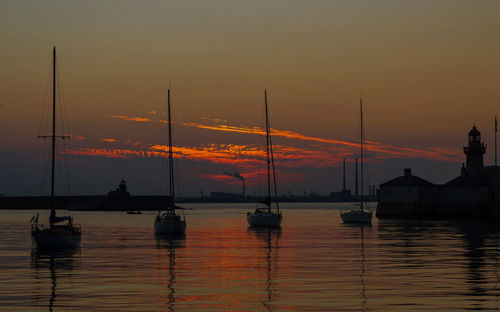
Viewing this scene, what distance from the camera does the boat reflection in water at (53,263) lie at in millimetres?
31641

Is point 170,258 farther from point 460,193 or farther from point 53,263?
point 460,193

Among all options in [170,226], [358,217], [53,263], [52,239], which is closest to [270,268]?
[53,263]

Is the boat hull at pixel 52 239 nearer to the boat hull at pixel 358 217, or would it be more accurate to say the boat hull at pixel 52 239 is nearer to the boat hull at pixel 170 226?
the boat hull at pixel 170 226

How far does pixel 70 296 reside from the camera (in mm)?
28000

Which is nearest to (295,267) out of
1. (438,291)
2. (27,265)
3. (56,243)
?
(438,291)

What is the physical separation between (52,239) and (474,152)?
90325mm

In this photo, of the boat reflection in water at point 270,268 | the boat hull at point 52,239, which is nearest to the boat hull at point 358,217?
the boat reflection in water at point 270,268

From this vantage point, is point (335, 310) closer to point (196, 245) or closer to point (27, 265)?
point (27, 265)

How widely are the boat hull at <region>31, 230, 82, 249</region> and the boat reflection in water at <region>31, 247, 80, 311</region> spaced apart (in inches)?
13.2

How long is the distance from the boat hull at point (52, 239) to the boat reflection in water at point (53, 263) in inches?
13.2

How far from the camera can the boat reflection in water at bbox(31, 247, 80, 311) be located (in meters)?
31.6

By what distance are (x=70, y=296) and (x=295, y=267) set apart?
14.0 m

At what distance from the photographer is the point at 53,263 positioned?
42469 millimetres

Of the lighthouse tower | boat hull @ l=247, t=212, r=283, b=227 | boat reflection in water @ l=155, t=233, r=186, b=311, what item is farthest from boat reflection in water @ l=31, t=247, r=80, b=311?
the lighthouse tower
